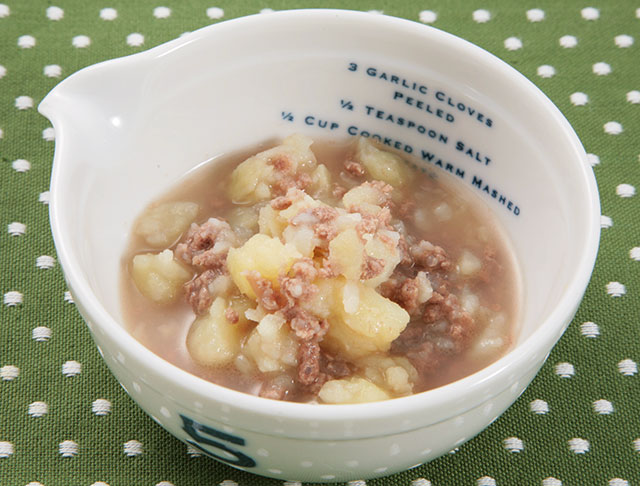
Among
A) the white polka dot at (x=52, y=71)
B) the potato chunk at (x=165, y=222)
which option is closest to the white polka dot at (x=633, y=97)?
the potato chunk at (x=165, y=222)

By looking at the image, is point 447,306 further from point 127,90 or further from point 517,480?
point 127,90

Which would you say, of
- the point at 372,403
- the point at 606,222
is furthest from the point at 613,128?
the point at 372,403

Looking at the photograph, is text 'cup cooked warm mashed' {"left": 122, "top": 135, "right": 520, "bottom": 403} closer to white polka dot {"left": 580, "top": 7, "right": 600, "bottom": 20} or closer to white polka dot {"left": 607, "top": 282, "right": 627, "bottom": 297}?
white polka dot {"left": 607, "top": 282, "right": 627, "bottom": 297}

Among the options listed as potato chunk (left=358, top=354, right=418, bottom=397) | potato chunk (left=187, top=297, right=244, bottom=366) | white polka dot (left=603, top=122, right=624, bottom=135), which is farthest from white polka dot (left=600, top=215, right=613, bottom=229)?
potato chunk (left=187, top=297, right=244, bottom=366)

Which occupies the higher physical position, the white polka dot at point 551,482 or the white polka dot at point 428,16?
the white polka dot at point 428,16

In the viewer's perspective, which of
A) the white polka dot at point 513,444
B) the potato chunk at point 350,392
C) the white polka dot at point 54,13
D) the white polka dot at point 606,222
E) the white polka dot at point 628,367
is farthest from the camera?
the white polka dot at point 54,13

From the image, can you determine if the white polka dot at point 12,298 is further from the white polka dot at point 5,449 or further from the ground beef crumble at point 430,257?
the ground beef crumble at point 430,257

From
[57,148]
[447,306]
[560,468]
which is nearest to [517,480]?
[560,468]

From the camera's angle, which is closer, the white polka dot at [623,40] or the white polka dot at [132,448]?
the white polka dot at [132,448]
